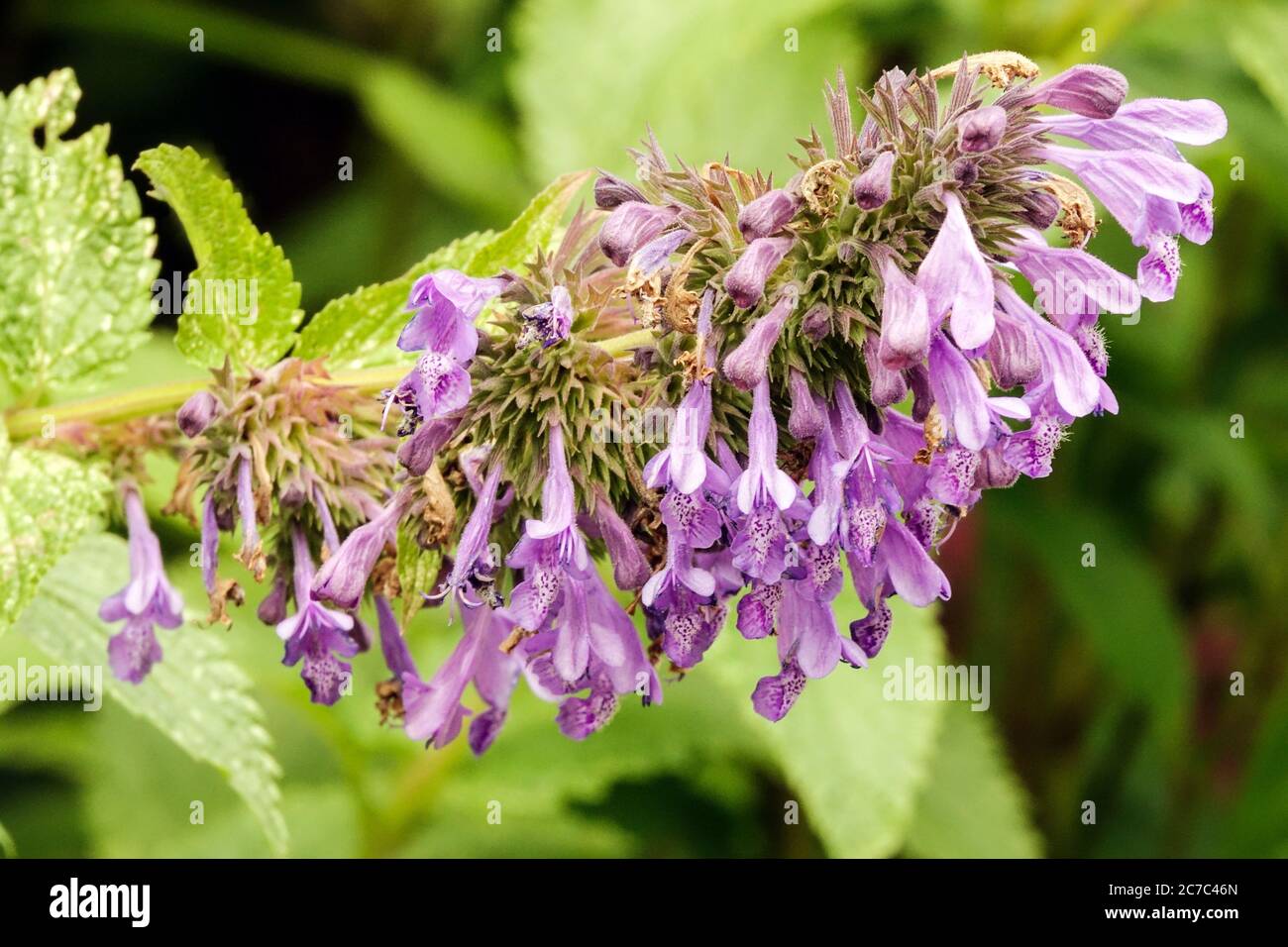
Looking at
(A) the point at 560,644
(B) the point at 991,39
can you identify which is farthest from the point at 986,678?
(A) the point at 560,644

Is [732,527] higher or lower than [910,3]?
lower

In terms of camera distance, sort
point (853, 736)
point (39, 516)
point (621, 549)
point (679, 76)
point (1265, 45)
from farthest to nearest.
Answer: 1. point (679, 76)
2. point (1265, 45)
3. point (853, 736)
4. point (39, 516)
5. point (621, 549)

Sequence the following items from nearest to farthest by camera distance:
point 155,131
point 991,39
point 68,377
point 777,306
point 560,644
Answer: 1. point 777,306
2. point 560,644
3. point 68,377
4. point 991,39
5. point 155,131

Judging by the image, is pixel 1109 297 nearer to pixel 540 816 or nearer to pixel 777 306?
pixel 777 306

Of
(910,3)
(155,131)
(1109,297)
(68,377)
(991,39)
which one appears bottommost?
(1109,297)

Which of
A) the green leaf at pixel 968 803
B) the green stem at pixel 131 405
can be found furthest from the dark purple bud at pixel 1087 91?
the green leaf at pixel 968 803

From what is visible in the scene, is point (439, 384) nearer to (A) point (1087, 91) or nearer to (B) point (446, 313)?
(B) point (446, 313)

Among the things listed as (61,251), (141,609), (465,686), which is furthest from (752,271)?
(61,251)
